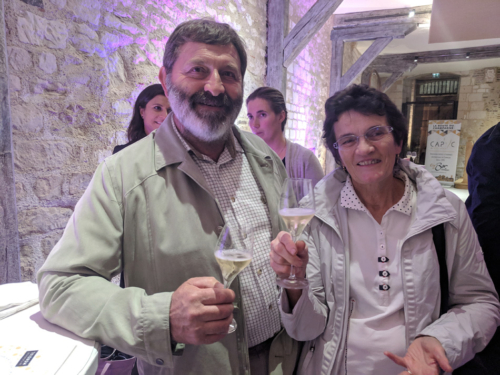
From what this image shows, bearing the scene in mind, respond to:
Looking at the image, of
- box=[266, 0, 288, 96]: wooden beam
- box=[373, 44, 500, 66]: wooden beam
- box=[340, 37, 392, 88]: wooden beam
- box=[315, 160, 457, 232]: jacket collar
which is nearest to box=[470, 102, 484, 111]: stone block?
box=[373, 44, 500, 66]: wooden beam

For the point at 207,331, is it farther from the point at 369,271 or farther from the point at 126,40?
the point at 126,40

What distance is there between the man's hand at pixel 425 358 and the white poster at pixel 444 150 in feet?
32.4

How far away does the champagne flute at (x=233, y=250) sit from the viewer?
3.15 feet

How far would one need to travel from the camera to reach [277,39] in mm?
4852

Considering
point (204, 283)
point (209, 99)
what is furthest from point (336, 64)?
point (204, 283)

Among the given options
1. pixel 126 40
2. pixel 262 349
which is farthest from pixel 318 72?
pixel 262 349

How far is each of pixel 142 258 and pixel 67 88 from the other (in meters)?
1.51

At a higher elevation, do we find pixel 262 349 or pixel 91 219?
pixel 91 219

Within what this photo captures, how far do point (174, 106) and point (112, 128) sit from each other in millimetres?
1276

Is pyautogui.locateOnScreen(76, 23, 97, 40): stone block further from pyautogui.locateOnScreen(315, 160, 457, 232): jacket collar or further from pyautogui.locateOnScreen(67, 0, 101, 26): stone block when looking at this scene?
pyautogui.locateOnScreen(315, 160, 457, 232): jacket collar

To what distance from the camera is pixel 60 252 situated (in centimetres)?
99

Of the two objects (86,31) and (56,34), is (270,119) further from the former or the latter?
(56,34)

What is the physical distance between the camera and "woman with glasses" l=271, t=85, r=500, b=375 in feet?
4.03

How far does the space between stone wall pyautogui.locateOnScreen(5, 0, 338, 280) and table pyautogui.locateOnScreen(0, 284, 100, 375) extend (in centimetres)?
111
